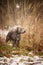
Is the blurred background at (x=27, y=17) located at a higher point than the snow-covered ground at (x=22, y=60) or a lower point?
higher

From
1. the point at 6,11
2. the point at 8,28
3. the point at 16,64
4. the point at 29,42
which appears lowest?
the point at 16,64

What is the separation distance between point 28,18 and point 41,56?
62 cm

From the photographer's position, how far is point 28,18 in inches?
125

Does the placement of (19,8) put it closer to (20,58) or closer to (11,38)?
(11,38)

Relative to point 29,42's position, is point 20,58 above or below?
below

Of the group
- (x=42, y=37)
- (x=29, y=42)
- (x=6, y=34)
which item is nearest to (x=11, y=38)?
(x=6, y=34)

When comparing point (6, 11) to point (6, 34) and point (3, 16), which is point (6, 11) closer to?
point (3, 16)

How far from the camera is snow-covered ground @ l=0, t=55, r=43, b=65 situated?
309cm

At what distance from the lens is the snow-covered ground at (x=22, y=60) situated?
3.09 meters

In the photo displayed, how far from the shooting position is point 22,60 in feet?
10.2

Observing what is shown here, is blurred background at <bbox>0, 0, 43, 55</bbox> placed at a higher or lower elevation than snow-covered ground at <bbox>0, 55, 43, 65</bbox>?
higher

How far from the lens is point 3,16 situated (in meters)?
3.25

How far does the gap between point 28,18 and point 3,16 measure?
15.9 inches

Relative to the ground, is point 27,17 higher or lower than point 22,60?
higher
